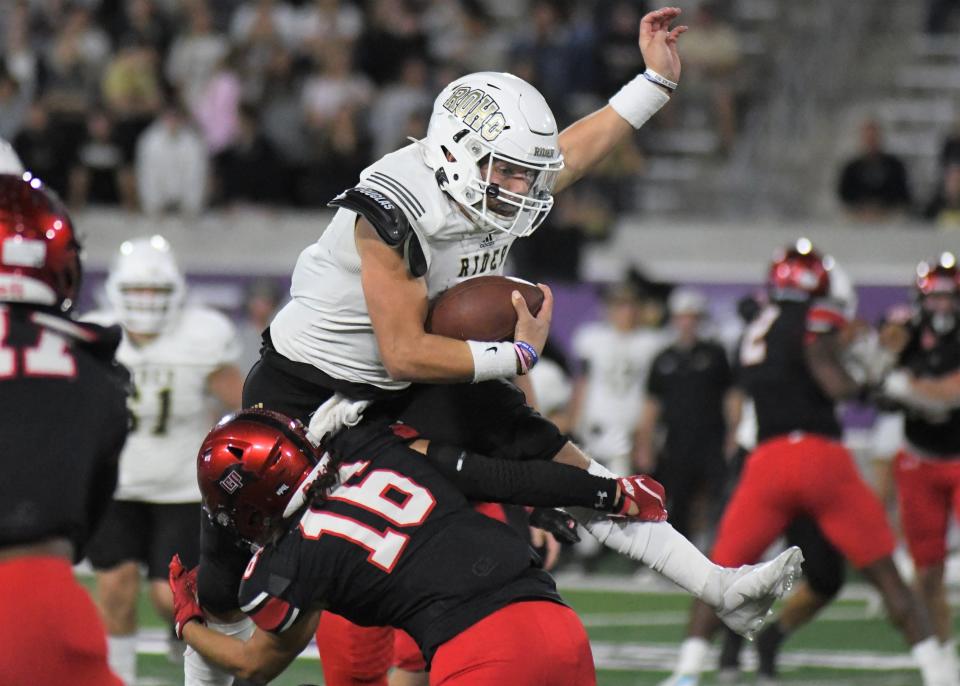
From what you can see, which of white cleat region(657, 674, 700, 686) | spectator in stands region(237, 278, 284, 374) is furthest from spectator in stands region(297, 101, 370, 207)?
white cleat region(657, 674, 700, 686)

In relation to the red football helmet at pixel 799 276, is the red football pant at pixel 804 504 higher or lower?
lower

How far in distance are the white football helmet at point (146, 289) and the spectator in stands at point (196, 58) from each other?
663cm

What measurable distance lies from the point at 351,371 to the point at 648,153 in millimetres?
9752

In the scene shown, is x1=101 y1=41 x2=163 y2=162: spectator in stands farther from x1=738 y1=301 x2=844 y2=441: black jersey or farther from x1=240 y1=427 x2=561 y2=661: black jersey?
x1=240 y1=427 x2=561 y2=661: black jersey

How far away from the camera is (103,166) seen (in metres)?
13.2

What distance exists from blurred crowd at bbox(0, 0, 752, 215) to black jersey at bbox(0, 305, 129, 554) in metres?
8.93

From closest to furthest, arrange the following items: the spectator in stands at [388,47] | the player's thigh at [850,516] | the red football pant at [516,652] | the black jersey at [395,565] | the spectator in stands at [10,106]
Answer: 1. the red football pant at [516,652]
2. the black jersey at [395,565]
3. the player's thigh at [850,516]
4. the spectator in stands at [10,106]
5. the spectator in stands at [388,47]

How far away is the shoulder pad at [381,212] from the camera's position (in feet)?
13.4

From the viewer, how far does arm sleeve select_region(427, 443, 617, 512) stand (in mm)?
4074

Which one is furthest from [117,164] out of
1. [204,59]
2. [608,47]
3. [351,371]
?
[351,371]

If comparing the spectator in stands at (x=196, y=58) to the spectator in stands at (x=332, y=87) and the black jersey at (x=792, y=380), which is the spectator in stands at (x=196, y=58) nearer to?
the spectator in stands at (x=332, y=87)

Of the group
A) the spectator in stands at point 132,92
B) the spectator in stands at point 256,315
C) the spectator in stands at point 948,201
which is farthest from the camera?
the spectator in stands at point 132,92

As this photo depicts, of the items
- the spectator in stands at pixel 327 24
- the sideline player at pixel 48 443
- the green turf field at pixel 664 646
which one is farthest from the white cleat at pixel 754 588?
the spectator in stands at pixel 327 24

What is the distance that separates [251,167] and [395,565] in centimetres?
951
